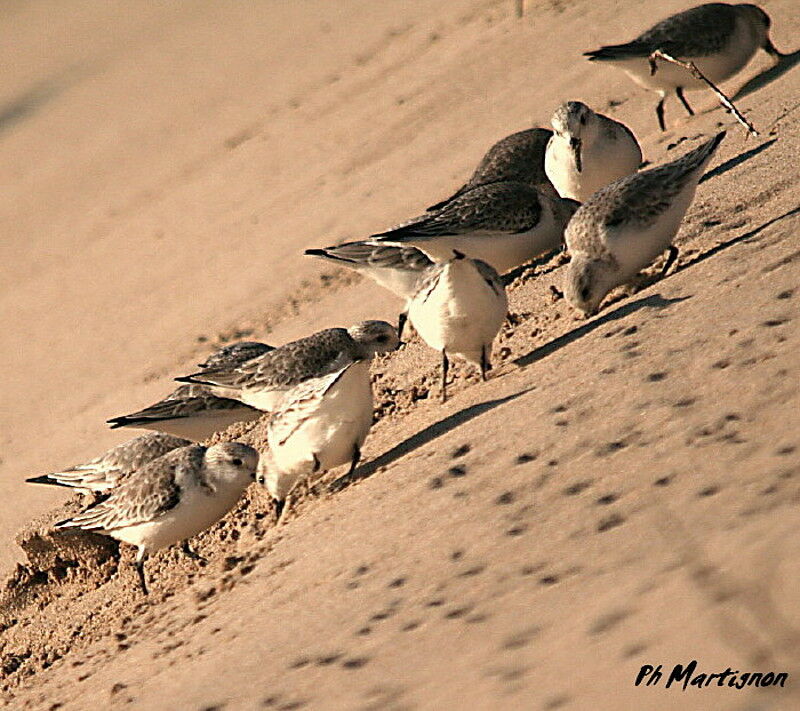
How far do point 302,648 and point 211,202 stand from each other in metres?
10.8

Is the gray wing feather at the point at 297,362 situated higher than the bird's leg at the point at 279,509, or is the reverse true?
the gray wing feather at the point at 297,362

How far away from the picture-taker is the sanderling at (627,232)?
678 cm

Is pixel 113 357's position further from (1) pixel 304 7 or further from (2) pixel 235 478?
(1) pixel 304 7

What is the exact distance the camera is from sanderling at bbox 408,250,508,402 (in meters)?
6.24

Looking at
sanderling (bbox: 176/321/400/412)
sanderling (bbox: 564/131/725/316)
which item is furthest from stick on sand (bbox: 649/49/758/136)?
sanderling (bbox: 176/321/400/412)

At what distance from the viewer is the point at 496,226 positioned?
796cm

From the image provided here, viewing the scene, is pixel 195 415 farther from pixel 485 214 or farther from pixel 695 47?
pixel 695 47

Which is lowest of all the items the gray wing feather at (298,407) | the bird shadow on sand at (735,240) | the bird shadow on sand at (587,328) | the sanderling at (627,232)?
the bird shadow on sand at (735,240)

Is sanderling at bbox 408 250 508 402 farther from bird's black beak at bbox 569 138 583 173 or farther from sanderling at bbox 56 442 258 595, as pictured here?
bird's black beak at bbox 569 138 583 173

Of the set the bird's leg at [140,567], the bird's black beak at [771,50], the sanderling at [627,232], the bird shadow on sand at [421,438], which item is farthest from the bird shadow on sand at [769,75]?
the bird's leg at [140,567]

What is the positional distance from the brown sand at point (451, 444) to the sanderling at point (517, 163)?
0.92 meters

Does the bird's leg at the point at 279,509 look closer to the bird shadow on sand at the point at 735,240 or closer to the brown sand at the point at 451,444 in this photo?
the brown sand at the point at 451,444

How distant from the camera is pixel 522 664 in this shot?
11.8 feet

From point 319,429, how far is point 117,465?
6.28 feet
